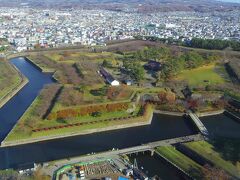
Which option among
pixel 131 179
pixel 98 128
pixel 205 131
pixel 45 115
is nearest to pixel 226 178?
pixel 131 179

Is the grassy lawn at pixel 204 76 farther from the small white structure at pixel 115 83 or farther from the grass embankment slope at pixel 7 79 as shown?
the grass embankment slope at pixel 7 79

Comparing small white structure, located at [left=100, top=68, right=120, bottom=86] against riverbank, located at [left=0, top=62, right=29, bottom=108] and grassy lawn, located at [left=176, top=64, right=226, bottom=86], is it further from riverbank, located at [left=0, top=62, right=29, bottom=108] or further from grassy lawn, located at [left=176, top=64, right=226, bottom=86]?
riverbank, located at [left=0, top=62, right=29, bottom=108]

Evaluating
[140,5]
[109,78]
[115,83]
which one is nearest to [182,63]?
[109,78]

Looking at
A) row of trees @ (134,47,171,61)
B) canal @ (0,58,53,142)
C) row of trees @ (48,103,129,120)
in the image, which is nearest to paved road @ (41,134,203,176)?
row of trees @ (48,103,129,120)

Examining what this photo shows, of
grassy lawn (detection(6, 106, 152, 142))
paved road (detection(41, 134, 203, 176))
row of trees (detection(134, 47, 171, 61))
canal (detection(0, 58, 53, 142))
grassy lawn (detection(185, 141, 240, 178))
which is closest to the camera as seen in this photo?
grassy lawn (detection(185, 141, 240, 178))

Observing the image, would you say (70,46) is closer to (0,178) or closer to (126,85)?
(126,85)

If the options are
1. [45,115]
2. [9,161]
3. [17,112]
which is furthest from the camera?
[17,112]
